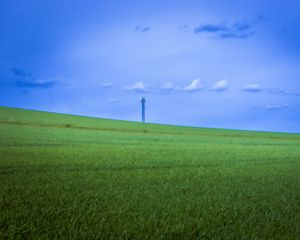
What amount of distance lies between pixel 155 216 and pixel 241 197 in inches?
97.4

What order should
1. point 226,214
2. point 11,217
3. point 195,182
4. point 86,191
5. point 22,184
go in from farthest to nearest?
point 195,182, point 22,184, point 86,191, point 226,214, point 11,217

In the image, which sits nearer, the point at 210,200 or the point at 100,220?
the point at 100,220

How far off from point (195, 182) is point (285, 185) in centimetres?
210

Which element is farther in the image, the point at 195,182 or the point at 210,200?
the point at 195,182

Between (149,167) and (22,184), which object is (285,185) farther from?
(22,184)

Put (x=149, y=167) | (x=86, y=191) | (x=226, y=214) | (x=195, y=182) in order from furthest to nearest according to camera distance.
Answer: (x=149, y=167) → (x=195, y=182) → (x=86, y=191) → (x=226, y=214)

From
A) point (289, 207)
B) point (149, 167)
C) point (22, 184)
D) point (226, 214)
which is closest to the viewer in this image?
point (226, 214)

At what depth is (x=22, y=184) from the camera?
25.7 feet

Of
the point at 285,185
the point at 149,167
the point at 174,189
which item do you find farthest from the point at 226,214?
the point at 149,167

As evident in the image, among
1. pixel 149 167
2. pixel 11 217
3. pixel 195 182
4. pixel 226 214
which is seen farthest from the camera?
pixel 149 167

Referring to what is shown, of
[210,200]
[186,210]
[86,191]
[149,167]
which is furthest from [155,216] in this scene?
[149,167]

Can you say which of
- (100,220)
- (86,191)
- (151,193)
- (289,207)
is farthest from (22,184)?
(289,207)

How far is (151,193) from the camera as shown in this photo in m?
7.26

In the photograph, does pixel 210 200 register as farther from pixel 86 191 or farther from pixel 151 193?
pixel 86 191
